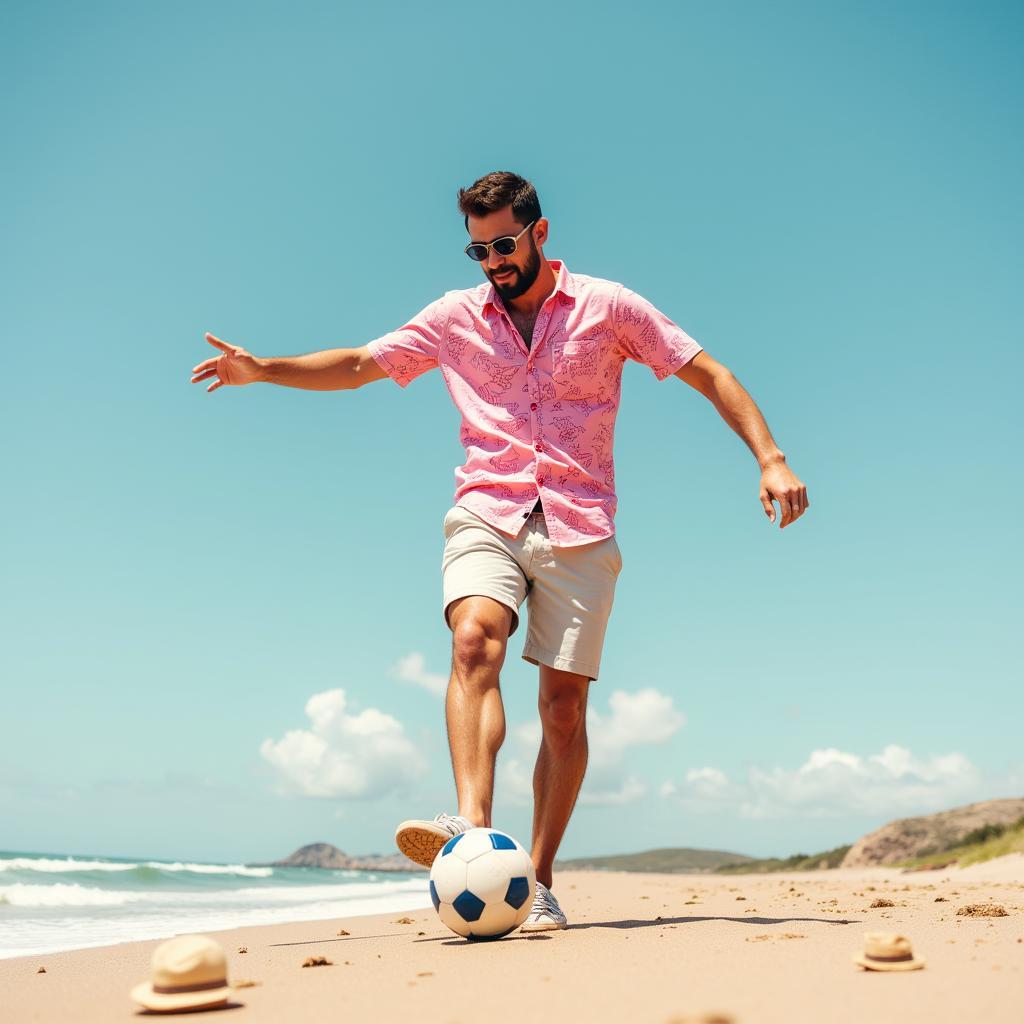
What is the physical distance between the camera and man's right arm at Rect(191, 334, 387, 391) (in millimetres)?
4621

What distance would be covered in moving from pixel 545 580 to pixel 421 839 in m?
1.24

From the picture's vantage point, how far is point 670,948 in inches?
122

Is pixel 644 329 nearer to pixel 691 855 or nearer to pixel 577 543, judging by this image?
pixel 577 543

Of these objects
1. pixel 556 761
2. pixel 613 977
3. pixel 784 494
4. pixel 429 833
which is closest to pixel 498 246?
pixel 784 494

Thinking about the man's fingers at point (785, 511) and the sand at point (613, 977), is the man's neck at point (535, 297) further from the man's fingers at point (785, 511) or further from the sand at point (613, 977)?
the sand at point (613, 977)

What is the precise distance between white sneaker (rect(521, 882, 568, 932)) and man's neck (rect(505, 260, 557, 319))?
245cm

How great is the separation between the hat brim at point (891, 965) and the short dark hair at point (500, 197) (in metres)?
3.19

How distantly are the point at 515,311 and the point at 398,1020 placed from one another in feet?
10.7

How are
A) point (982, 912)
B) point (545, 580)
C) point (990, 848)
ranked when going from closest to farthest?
point (982, 912) < point (545, 580) < point (990, 848)

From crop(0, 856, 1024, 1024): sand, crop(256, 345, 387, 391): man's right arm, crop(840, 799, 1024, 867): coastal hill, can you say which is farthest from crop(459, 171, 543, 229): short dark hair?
crop(840, 799, 1024, 867): coastal hill

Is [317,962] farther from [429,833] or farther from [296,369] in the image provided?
[296,369]

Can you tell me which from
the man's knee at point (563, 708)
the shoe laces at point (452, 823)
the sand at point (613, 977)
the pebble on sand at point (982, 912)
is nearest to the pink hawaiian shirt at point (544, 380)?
the man's knee at point (563, 708)

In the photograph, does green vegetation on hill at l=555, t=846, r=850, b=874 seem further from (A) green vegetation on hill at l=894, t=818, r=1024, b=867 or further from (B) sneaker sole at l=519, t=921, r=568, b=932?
(B) sneaker sole at l=519, t=921, r=568, b=932

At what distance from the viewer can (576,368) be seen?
15.0ft
